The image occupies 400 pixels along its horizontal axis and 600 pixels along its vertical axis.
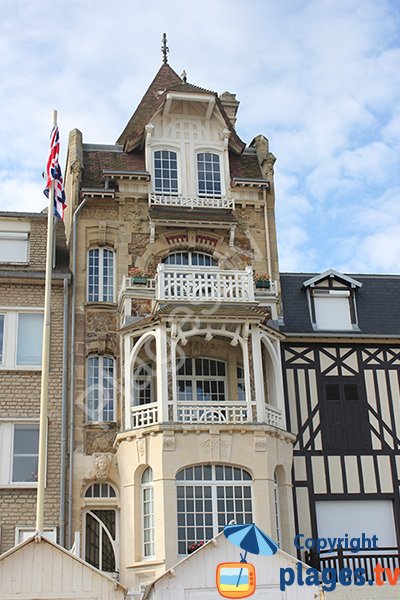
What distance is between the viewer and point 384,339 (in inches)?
912

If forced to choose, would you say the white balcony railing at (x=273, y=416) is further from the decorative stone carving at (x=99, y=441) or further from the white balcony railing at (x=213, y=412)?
the decorative stone carving at (x=99, y=441)

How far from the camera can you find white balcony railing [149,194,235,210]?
23.3 m

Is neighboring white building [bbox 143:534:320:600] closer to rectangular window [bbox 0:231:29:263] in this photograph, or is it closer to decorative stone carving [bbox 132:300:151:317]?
decorative stone carving [bbox 132:300:151:317]

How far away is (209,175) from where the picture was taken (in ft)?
80.1

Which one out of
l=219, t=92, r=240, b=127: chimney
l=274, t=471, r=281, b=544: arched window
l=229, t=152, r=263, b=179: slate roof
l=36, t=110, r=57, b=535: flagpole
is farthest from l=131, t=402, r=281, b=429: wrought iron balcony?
l=219, t=92, r=240, b=127: chimney

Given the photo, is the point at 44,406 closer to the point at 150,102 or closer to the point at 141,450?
the point at 141,450

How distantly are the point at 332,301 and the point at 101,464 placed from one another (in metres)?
8.03

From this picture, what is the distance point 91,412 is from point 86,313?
258 cm

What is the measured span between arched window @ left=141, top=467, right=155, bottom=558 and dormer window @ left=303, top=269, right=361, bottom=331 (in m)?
6.66

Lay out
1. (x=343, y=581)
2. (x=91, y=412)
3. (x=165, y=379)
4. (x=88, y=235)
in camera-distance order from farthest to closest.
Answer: (x=88, y=235) → (x=91, y=412) → (x=165, y=379) → (x=343, y=581)

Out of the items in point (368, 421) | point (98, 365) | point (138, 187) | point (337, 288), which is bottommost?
point (368, 421)

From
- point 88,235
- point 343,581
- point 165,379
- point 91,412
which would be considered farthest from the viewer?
point 88,235

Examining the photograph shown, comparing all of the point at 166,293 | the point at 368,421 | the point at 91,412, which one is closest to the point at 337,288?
the point at 368,421

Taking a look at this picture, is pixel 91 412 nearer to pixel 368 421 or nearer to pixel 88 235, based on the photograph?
pixel 88 235
